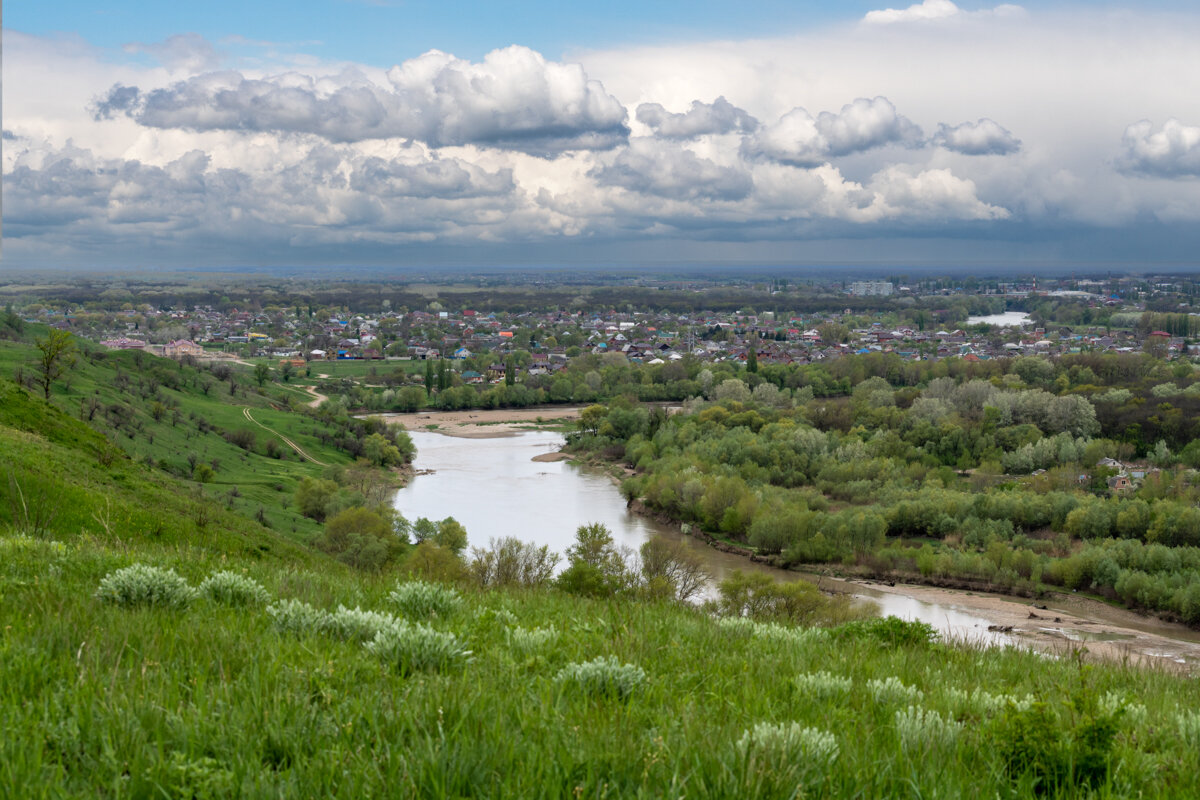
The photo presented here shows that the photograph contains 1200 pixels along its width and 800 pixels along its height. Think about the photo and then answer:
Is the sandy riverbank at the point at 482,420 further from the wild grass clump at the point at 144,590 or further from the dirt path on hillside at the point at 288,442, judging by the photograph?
the wild grass clump at the point at 144,590

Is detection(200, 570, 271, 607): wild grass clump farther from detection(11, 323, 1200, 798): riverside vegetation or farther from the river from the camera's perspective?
the river

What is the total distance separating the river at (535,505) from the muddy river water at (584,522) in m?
0.07

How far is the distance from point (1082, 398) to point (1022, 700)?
8129 cm

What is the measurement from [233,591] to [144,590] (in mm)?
489

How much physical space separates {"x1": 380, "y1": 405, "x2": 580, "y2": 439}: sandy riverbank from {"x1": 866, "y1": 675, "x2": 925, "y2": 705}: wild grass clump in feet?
265

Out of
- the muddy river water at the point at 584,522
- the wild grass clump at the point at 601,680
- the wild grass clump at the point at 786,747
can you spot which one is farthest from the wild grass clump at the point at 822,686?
the muddy river water at the point at 584,522

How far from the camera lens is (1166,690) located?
15.5ft

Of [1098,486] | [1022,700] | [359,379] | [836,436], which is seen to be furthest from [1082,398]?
[359,379]

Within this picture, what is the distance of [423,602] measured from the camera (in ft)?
16.6

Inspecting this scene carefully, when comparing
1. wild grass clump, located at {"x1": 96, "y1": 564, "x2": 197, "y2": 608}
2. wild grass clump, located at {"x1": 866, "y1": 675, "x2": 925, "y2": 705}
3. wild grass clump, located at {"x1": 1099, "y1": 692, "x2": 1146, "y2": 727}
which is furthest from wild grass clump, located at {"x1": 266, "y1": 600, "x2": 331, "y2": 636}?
wild grass clump, located at {"x1": 1099, "y1": 692, "x2": 1146, "y2": 727}

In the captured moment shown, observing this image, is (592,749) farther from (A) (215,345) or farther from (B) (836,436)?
(A) (215,345)

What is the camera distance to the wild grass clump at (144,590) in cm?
432

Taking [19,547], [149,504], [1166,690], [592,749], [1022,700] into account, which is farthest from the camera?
[149,504]

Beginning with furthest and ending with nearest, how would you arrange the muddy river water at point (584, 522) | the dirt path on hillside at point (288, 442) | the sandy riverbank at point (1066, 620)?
the dirt path on hillside at point (288, 442)
the muddy river water at point (584, 522)
the sandy riverbank at point (1066, 620)
